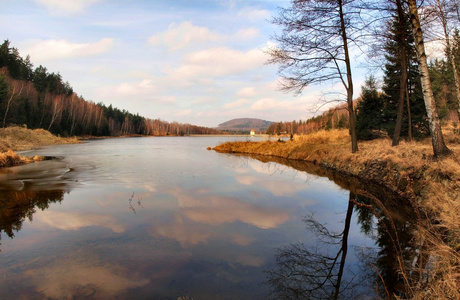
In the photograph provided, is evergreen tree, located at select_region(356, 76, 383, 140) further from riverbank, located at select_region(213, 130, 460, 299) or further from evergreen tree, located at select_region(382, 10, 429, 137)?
riverbank, located at select_region(213, 130, 460, 299)

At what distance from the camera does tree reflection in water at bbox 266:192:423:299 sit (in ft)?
10.7

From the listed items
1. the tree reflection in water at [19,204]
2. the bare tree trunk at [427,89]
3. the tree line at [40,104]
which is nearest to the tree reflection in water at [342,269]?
the bare tree trunk at [427,89]

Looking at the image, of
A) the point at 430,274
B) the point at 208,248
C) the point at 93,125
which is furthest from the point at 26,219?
the point at 93,125

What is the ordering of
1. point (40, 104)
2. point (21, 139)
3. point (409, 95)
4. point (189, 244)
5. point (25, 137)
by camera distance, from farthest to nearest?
point (40, 104)
point (25, 137)
point (21, 139)
point (409, 95)
point (189, 244)

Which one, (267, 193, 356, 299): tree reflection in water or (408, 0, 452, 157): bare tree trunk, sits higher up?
(408, 0, 452, 157): bare tree trunk

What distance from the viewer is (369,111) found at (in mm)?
19328

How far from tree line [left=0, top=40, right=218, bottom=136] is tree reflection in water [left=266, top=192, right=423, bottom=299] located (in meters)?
44.0

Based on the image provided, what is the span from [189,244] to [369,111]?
19.1 m

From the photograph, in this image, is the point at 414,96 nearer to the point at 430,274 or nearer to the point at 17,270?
the point at 430,274

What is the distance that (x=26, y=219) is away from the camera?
5656 mm

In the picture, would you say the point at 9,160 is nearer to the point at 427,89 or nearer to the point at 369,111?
the point at 427,89

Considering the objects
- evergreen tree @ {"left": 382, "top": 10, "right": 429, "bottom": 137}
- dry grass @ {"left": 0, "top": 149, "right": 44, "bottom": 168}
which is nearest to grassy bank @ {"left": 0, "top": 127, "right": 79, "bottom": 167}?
dry grass @ {"left": 0, "top": 149, "right": 44, "bottom": 168}

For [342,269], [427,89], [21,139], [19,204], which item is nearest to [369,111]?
[427,89]

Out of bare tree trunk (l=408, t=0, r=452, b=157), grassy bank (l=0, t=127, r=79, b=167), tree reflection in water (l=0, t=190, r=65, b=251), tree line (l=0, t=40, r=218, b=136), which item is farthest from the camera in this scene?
tree line (l=0, t=40, r=218, b=136)
